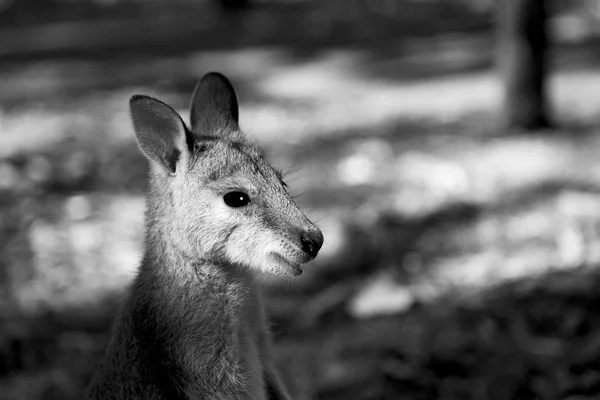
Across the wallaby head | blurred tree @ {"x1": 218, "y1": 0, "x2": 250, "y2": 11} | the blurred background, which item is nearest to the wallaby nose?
the wallaby head

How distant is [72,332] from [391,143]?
331cm

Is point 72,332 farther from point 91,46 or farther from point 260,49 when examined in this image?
point 91,46

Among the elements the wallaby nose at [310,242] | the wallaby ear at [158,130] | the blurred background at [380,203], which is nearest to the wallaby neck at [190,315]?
the wallaby ear at [158,130]

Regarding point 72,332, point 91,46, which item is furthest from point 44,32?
point 72,332

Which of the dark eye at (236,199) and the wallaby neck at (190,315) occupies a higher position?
the dark eye at (236,199)

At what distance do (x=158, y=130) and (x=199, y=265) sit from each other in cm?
46

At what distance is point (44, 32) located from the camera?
1451 centimetres

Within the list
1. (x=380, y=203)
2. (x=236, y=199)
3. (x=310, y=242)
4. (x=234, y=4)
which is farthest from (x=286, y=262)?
(x=234, y=4)

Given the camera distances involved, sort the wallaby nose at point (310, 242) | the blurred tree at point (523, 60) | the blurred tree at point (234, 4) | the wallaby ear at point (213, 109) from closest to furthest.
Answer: the wallaby nose at point (310, 242) < the wallaby ear at point (213, 109) < the blurred tree at point (523, 60) < the blurred tree at point (234, 4)

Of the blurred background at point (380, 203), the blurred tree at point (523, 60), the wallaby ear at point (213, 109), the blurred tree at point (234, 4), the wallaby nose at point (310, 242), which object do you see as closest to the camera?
the wallaby nose at point (310, 242)

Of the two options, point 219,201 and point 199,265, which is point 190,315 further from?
point 219,201

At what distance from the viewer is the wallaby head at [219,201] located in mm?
2852

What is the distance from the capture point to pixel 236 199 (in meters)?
2.91

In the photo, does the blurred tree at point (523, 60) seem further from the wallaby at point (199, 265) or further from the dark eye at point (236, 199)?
the dark eye at point (236, 199)
